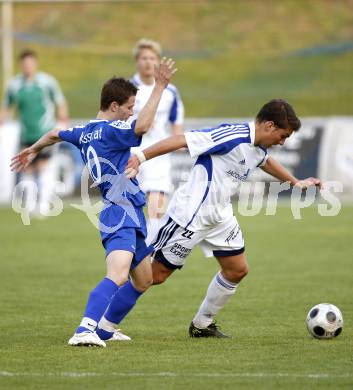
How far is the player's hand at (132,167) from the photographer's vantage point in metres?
6.45

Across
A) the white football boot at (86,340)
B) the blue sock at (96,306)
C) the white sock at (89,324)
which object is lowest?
the white football boot at (86,340)

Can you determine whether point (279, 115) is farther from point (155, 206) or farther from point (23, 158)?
point (155, 206)

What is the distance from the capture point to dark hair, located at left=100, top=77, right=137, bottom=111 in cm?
685

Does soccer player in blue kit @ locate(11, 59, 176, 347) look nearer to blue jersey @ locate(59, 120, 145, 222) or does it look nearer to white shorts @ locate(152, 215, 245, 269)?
blue jersey @ locate(59, 120, 145, 222)

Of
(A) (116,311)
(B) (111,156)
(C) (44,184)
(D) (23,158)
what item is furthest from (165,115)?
(C) (44,184)

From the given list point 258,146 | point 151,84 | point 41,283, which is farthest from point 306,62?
point 258,146

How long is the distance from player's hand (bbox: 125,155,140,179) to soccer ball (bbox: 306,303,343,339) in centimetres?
169

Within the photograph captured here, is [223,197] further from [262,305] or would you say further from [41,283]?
[41,283]

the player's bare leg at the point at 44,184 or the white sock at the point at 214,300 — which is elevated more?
the player's bare leg at the point at 44,184

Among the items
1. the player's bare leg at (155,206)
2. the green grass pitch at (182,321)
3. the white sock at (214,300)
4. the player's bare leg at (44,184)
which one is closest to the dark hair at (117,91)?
the white sock at (214,300)

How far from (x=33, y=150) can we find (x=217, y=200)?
4.60 ft

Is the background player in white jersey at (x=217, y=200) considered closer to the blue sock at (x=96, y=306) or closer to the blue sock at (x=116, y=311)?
the blue sock at (x=116, y=311)

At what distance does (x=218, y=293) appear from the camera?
7.34 meters

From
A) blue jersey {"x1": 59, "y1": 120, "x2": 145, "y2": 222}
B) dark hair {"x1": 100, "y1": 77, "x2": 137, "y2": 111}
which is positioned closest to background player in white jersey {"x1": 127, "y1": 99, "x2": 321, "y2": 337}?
blue jersey {"x1": 59, "y1": 120, "x2": 145, "y2": 222}
